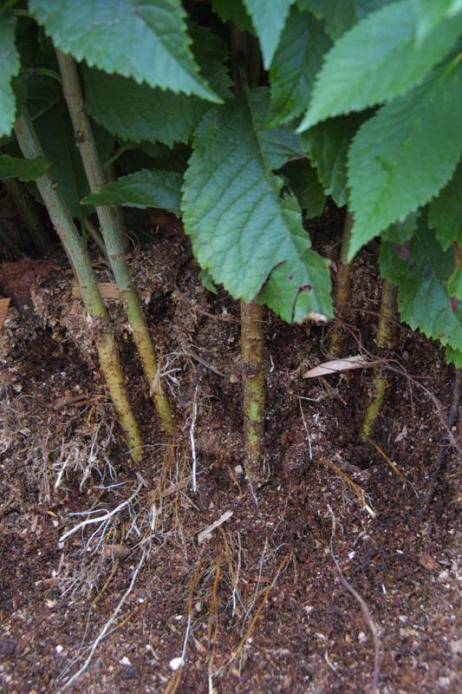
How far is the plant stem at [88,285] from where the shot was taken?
762 mm

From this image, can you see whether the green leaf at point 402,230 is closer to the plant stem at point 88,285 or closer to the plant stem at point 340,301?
the plant stem at point 340,301

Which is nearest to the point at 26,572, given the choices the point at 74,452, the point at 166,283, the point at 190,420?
the point at 74,452

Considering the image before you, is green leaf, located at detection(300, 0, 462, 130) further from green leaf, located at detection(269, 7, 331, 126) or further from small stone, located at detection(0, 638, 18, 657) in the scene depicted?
small stone, located at detection(0, 638, 18, 657)

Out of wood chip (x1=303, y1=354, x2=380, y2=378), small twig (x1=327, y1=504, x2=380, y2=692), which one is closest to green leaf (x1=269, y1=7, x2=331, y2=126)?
wood chip (x1=303, y1=354, x2=380, y2=378)

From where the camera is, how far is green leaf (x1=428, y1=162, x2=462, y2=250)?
630 mm

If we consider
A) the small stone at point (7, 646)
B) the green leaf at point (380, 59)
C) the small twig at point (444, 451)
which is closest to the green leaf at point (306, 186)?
the green leaf at point (380, 59)

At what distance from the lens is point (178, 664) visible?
824 millimetres

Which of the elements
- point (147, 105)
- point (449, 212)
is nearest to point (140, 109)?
point (147, 105)

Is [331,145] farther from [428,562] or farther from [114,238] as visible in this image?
[428,562]

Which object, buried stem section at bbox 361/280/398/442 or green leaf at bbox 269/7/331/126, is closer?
green leaf at bbox 269/7/331/126

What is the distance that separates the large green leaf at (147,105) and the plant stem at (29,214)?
324 millimetres

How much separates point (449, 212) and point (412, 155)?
12 centimetres

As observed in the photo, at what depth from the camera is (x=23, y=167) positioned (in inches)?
28.5

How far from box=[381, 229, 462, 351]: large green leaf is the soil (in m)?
0.18
